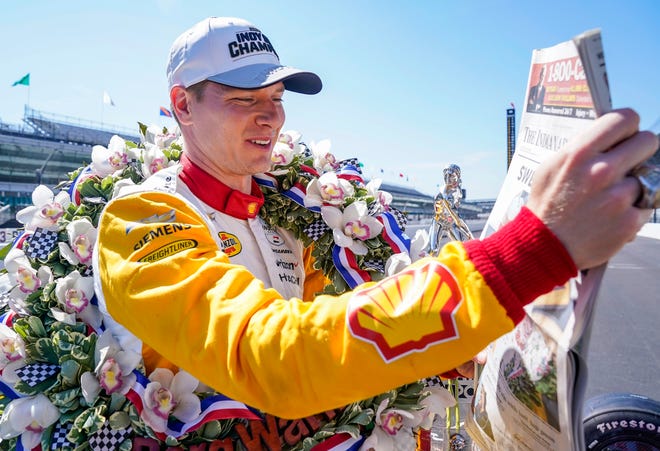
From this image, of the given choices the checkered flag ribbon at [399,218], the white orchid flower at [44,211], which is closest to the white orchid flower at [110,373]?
the white orchid flower at [44,211]

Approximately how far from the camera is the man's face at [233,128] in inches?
73.6

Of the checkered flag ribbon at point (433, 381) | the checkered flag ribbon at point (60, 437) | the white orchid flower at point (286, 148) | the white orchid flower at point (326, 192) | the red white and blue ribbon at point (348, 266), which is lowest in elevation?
the checkered flag ribbon at point (60, 437)

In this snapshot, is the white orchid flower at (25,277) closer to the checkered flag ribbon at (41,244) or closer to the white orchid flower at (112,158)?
the checkered flag ribbon at (41,244)

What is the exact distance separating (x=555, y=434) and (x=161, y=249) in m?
0.92

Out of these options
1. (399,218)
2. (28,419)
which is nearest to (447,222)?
(399,218)

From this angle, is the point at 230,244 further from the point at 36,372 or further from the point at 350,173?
the point at 350,173

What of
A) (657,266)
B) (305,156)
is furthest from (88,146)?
(305,156)

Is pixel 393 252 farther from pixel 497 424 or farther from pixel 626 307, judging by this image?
pixel 626 307

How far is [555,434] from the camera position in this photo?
95cm

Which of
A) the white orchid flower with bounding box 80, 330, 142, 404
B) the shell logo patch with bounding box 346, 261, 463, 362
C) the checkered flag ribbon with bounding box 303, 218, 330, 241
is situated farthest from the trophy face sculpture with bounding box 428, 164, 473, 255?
the shell logo patch with bounding box 346, 261, 463, 362

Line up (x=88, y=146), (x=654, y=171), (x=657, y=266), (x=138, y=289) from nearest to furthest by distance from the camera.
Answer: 1. (x=654, y=171)
2. (x=138, y=289)
3. (x=657, y=266)
4. (x=88, y=146)

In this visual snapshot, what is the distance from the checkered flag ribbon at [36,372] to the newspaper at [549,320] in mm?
1556

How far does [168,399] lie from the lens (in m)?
1.70

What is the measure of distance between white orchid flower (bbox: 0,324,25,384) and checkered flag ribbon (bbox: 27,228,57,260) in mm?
429
